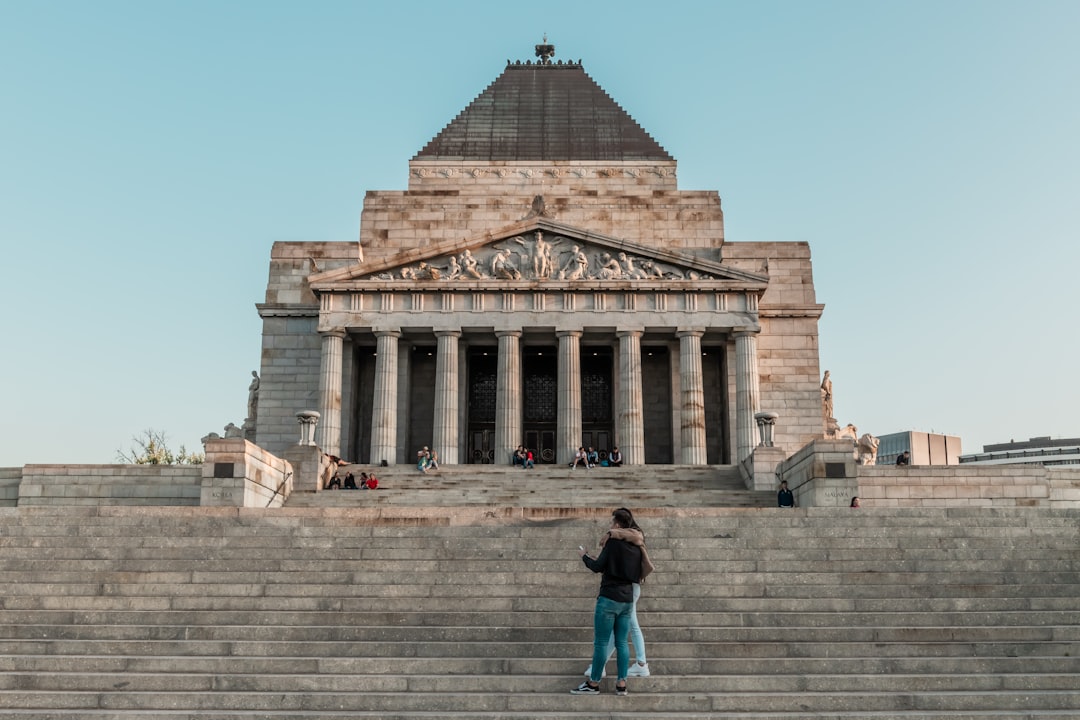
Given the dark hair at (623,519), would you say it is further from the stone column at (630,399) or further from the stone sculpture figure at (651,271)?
the stone sculpture figure at (651,271)

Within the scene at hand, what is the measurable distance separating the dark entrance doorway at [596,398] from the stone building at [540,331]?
69 mm

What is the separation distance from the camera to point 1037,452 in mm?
139375

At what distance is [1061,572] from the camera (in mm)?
17438

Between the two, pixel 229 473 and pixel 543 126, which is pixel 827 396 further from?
pixel 229 473

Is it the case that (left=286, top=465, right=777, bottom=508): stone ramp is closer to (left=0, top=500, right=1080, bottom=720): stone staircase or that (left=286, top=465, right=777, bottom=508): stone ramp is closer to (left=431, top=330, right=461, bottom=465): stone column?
(left=431, top=330, right=461, bottom=465): stone column

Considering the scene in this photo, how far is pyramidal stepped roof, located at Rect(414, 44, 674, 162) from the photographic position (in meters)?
55.1

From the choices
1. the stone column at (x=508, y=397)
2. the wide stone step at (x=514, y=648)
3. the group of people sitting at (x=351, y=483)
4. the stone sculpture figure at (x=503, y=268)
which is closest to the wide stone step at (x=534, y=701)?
the wide stone step at (x=514, y=648)

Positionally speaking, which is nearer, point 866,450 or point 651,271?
point 866,450

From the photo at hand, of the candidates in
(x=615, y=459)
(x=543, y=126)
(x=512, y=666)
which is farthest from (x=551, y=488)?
(x=543, y=126)

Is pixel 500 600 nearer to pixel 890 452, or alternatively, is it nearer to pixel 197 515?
pixel 197 515

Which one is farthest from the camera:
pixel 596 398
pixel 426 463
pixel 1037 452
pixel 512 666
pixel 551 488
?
pixel 1037 452

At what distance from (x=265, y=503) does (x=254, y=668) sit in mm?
16244

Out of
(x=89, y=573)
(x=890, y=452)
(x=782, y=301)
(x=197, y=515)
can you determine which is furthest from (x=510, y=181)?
(x=890, y=452)

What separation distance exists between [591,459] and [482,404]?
7682 mm
